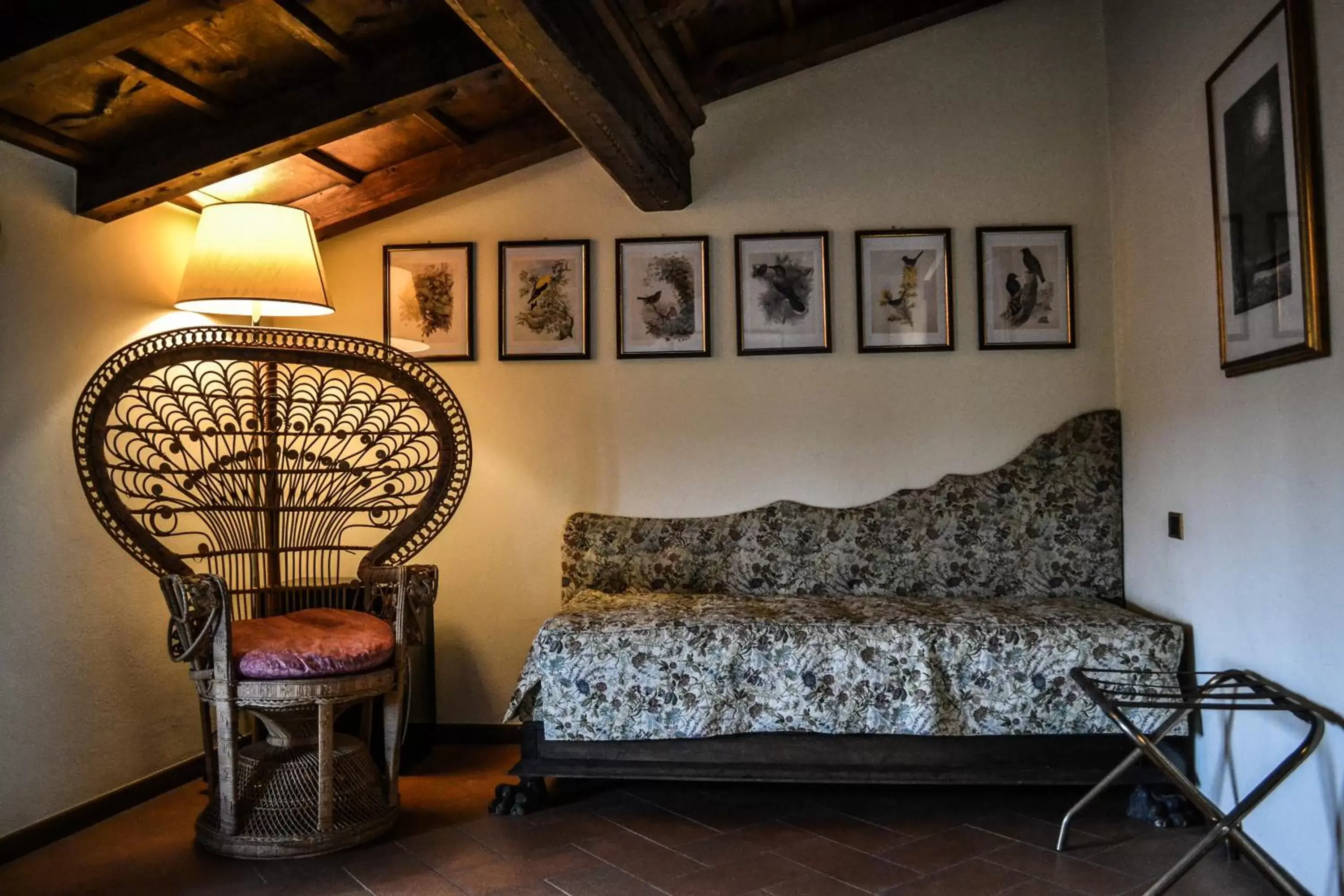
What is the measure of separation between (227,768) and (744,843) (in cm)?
148

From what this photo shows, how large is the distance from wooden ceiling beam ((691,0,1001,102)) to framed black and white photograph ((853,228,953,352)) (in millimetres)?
754

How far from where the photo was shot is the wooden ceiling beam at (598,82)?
2393 mm

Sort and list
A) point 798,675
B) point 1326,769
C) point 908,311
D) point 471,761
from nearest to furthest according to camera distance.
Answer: point 1326,769 < point 798,675 < point 471,761 < point 908,311

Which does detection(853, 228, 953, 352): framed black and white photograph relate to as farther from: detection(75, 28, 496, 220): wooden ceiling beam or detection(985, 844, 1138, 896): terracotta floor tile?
detection(985, 844, 1138, 896): terracotta floor tile

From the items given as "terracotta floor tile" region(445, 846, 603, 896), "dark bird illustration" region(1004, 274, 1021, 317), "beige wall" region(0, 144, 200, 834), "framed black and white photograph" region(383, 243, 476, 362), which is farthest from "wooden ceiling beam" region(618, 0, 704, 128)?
"terracotta floor tile" region(445, 846, 603, 896)

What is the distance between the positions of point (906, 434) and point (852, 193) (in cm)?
A: 101

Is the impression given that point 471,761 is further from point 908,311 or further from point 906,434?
point 908,311

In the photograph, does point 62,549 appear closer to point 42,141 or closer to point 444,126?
point 42,141

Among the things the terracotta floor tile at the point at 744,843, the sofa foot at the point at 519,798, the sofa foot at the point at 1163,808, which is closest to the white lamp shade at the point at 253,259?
the sofa foot at the point at 519,798

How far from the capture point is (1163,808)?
2.95 m

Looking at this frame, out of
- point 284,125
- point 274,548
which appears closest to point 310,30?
point 284,125

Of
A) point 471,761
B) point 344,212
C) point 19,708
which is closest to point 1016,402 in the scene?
point 471,761

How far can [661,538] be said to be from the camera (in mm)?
4000

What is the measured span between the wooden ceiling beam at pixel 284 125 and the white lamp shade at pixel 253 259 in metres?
0.16
